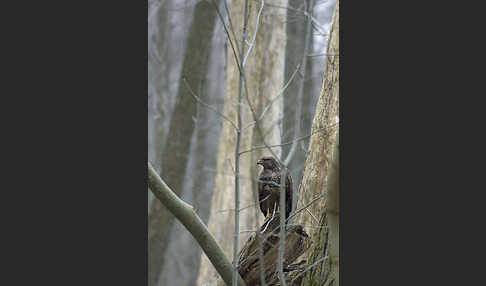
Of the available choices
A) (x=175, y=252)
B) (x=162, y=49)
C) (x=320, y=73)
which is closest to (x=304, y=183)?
(x=320, y=73)

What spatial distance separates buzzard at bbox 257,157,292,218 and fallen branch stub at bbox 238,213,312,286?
6cm

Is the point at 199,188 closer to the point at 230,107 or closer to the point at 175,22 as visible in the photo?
the point at 230,107

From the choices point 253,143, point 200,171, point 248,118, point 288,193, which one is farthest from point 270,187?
point 200,171

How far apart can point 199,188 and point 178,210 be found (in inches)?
17.3

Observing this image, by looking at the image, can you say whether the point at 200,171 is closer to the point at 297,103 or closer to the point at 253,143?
the point at 253,143

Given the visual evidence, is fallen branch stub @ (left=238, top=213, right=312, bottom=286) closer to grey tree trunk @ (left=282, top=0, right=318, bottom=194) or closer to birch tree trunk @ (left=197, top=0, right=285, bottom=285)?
birch tree trunk @ (left=197, top=0, right=285, bottom=285)

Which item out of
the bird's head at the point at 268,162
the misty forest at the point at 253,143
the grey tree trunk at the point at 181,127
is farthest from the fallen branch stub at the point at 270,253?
the grey tree trunk at the point at 181,127

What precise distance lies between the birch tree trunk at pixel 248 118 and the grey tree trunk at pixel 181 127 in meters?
0.15

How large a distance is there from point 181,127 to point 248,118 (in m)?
0.62

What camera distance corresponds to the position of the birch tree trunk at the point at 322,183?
3.21 metres

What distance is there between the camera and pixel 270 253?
123 inches

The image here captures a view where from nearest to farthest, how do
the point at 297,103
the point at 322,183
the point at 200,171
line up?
the point at 297,103, the point at 322,183, the point at 200,171

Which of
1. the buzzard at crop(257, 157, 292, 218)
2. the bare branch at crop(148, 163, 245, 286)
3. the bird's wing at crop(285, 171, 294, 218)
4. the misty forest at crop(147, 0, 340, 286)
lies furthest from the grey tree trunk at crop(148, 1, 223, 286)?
the bird's wing at crop(285, 171, 294, 218)

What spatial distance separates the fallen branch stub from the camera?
3.13 m
